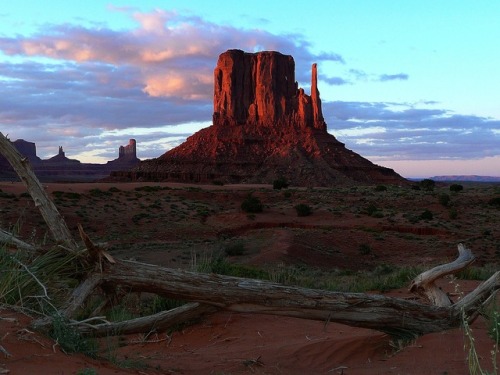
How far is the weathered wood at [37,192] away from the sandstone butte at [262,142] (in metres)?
82.3

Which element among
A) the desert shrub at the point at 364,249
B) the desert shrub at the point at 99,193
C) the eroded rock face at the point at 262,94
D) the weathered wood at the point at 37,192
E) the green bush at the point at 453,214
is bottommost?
the desert shrub at the point at 364,249

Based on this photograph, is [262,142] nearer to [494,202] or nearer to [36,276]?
[494,202]

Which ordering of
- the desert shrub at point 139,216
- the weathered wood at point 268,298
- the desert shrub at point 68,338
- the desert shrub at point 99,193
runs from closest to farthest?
the desert shrub at point 68,338
the weathered wood at point 268,298
the desert shrub at point 139,216
the desert shrub at point 99,193

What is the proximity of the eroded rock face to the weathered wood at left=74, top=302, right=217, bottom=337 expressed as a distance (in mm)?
108088

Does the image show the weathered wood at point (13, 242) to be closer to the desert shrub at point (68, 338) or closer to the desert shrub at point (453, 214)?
the desert shrub at point (68, 338)

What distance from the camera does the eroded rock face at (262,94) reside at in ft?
382

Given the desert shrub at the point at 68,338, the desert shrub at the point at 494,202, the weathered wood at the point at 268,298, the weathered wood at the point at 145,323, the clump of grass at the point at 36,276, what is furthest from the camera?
the desert shrub at the point at 494,202

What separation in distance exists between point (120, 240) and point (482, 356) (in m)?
26.4

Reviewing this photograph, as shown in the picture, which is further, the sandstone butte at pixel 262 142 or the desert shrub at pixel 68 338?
the sandstone butte at pixel 262 142

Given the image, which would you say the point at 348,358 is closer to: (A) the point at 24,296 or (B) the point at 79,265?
(B) the point at 79,265

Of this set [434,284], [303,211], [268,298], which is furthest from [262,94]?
[268,298]

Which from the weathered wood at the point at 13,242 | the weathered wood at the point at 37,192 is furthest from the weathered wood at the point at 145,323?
the weathered wood at the point at 13,242

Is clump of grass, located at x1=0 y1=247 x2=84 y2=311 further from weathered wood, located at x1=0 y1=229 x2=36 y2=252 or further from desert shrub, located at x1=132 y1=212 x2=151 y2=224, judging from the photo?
desert shrub, located at x1=132 y1=212 x2=151 y2=224

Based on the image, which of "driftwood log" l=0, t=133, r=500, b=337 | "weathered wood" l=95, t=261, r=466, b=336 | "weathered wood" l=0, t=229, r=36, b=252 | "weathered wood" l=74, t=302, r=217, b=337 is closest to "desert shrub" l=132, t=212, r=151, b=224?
"weathered wood" l=74, t=302, r=217, b=337
